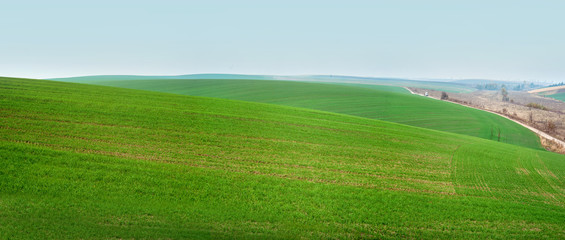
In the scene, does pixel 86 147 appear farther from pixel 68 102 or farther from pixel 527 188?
pixel 527 188

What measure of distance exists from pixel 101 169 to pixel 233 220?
5.55m

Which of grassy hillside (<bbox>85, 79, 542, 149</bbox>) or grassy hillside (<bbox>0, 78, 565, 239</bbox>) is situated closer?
grassy hillside (<bbox>0, 78, 565, 239</bbox>)

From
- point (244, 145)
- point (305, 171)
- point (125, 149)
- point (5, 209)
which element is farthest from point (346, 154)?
point (5, 209)

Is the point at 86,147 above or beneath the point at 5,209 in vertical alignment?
above

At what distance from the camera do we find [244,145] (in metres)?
15.2

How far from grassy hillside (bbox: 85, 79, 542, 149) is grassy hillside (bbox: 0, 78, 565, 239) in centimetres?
1123

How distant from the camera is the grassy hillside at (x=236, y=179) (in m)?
9.02

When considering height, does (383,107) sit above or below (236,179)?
above

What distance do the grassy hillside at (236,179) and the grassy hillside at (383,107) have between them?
36.8 ft

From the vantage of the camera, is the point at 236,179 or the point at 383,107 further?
the point at 383,107

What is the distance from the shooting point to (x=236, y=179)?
11.6 m

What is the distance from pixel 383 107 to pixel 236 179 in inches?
1184

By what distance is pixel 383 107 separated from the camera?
124 ft

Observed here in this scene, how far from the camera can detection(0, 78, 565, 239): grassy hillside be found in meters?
9.02
